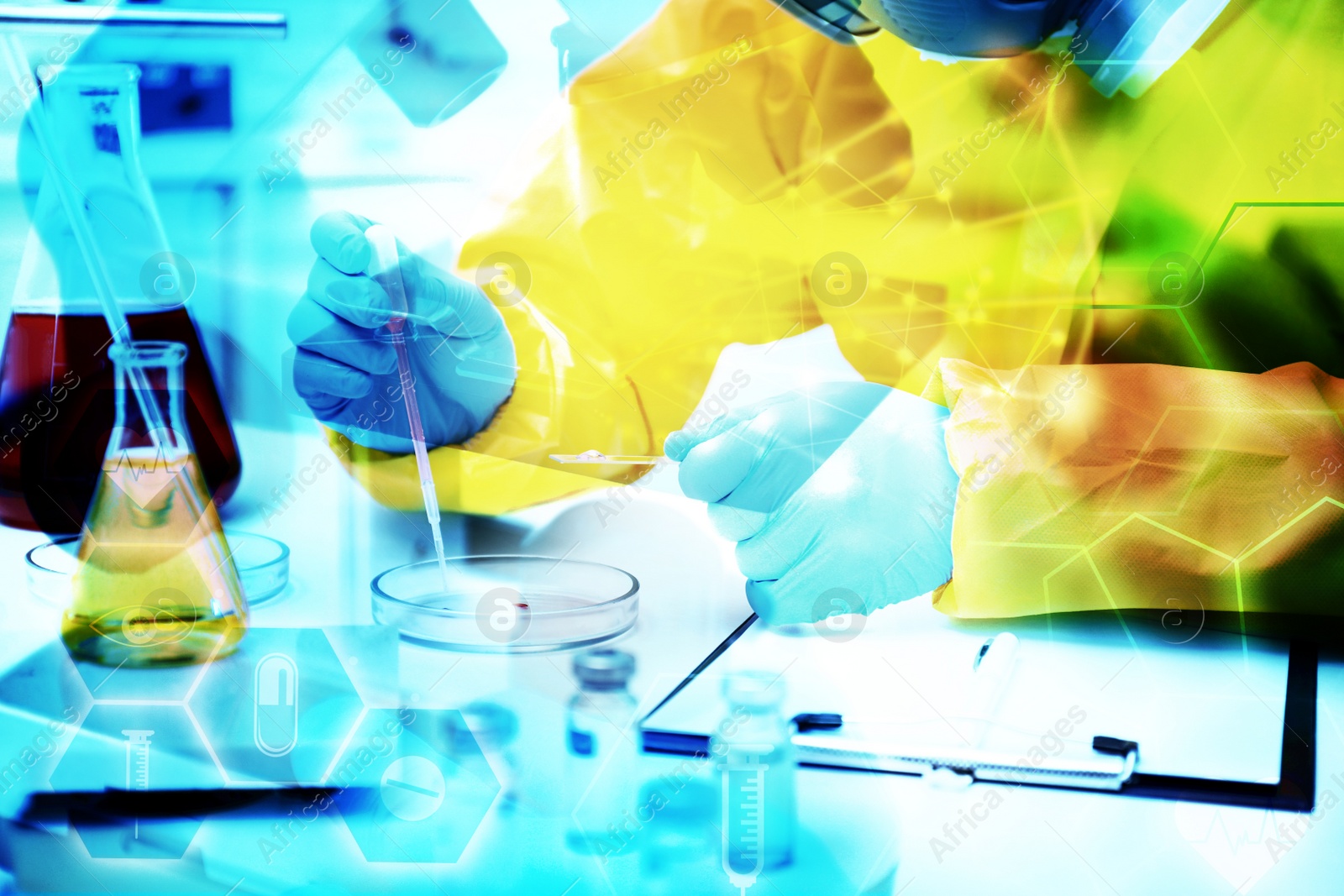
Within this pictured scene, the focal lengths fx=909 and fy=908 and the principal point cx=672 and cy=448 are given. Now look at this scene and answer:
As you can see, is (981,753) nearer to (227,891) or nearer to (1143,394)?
(1143,394)

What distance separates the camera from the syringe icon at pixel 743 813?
2.61 feet

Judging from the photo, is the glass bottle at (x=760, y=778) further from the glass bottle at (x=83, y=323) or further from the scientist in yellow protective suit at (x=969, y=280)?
the glass bottle at (x=83, y=323)

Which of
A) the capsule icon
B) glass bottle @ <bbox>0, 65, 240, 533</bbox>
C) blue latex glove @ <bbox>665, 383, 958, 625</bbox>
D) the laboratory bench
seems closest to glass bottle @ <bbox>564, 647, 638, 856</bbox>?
the laboratory bench

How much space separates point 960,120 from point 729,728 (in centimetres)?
60

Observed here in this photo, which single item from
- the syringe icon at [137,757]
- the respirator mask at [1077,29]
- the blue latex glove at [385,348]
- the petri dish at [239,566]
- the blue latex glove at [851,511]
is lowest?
the syringe icon at [137,757]

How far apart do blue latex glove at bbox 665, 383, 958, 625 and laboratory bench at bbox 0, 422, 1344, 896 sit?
1.3 inches

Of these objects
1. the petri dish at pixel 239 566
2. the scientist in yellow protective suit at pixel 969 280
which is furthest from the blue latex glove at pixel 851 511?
the petri dish at pixel 239 566

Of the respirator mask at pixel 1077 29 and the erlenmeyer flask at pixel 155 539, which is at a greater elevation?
the respirator mask at pixel 1077 29

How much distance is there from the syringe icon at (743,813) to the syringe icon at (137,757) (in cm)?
56

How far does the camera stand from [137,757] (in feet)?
2.91

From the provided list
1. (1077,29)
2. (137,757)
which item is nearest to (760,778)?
(137,757)

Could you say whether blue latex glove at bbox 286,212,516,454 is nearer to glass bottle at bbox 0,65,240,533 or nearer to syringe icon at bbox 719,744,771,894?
glass bottle at bbox 0,65,240,533

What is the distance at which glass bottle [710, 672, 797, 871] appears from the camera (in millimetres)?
795

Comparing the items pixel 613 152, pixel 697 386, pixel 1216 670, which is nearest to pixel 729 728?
pixel 697 386
